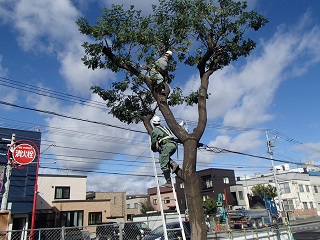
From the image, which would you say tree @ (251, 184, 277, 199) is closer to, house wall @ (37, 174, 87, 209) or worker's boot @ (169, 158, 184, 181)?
house wall @ (37, 174, 87, 209)

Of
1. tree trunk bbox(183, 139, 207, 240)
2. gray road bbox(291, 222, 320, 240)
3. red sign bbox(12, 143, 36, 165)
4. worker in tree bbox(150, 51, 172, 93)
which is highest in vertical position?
red sign bbox(12, 143, 36, 165)

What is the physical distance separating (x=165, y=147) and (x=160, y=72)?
7.07ft

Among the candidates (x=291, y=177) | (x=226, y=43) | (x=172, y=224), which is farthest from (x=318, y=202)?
(x=226, y=43)

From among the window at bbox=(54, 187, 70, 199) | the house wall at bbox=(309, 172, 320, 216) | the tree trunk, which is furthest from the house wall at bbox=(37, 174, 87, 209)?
the house wall at bbox=(309, 172, 320, 216)

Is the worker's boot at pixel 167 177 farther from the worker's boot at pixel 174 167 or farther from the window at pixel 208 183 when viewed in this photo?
the window at pixel 208 183

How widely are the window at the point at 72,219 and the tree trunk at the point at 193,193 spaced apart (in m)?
28.2

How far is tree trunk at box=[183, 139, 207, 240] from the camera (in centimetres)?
546

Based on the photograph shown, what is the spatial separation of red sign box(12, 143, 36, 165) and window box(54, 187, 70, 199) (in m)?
17.2

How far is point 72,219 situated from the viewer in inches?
1214

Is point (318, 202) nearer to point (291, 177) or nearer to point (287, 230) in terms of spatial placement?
point (291, 177)

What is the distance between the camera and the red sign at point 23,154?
16.7m

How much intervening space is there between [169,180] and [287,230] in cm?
965

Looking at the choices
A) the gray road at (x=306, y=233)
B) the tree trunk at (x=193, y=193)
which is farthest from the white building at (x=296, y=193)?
the tree trunk at (x=193, y=193)

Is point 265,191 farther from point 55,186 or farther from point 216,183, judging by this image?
point 55,186
